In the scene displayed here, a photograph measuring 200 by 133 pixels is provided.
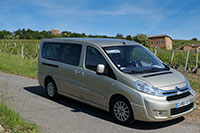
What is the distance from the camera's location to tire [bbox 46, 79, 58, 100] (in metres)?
7.76

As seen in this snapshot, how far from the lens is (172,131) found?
17.3 ft

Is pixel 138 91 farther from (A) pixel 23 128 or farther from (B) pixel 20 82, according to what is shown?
(B) pixel 20 82

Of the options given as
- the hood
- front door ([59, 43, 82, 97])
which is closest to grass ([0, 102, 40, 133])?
front door ([59, 43, 82, 97])

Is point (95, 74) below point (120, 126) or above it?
above

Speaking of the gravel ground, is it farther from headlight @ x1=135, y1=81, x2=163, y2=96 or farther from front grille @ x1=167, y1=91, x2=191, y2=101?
headlight @ x1=135, y1=81, x2=163, y2=96

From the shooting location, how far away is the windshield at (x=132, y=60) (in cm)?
589

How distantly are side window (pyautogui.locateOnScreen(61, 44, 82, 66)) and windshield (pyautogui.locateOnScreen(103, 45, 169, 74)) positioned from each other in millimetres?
934

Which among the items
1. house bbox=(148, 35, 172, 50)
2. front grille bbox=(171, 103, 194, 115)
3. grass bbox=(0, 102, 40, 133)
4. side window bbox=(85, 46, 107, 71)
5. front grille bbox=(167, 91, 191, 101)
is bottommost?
grass bbox=(0, 102, 40, 133)

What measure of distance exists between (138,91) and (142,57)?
148cm

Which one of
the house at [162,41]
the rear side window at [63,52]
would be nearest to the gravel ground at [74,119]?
the rear side window at [63,52]

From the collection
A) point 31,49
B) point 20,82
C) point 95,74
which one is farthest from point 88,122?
point 31,49

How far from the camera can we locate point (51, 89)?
7891mm

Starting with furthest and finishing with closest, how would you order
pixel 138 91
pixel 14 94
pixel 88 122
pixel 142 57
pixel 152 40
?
pixel 152 40 < pixel 14 94 < pixel 142 57 < pixel 88 122 < pixel 138 91

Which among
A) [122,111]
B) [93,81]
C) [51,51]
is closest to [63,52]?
[51,51]
